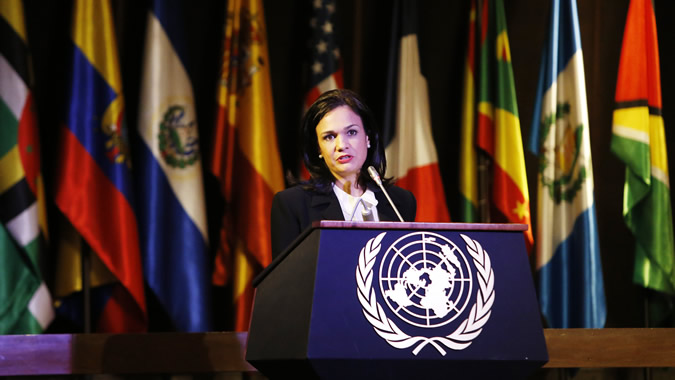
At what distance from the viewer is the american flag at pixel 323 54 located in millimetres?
4035

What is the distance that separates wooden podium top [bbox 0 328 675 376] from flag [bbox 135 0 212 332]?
0.18m

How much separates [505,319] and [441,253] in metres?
0.20

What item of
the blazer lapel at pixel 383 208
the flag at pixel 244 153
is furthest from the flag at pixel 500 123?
the blazer lapel at pixel 383 208

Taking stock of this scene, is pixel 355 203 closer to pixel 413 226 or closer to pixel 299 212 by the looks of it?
pixel 299 212

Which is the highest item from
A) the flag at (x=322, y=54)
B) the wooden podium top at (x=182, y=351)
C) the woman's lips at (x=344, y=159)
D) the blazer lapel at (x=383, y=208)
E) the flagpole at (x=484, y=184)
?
the flag at (x=322, y=54)

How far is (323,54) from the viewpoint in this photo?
4066mm

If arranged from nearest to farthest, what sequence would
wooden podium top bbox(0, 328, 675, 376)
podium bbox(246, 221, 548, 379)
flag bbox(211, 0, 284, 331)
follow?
podium bbox(246, 221, 548, 379), wooden podium top bbox(0, 328, 675, 376), flag bbox(211, 0, 284, 331)

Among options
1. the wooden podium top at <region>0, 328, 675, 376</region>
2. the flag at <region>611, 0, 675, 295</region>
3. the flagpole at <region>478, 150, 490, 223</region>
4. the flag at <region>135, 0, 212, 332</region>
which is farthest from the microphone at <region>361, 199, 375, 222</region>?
the flag at <region>611, 0, 675, 295</region>

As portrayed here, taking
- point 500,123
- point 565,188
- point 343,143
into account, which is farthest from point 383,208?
point 565,188

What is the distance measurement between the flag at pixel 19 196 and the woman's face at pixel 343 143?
174 centimetres

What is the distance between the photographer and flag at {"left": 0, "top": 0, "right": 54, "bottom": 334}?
A: 352 centimetres

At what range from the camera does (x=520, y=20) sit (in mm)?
4602

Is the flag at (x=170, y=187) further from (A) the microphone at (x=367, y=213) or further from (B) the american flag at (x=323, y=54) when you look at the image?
(A) the microphone at (x=367, y=213)

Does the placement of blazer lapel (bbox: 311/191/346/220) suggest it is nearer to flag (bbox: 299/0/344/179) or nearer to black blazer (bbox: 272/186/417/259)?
black blazer (bbox: 272/186/417/259)
